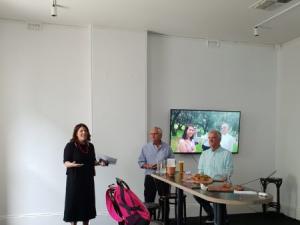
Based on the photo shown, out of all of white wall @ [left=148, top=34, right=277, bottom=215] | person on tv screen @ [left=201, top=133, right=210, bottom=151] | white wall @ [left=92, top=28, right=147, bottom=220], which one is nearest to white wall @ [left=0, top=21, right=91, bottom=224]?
white wall @ [left=92, top=28, right=147, bottom=220]

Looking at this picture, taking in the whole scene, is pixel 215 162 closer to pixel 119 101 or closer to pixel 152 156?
pixel 152 156

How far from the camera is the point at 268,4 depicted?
14.2 feet

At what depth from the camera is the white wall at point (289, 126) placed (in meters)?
5.86

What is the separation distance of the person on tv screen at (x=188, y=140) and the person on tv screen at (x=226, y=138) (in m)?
0.55

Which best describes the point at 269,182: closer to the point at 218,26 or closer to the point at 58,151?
the point at 218,26

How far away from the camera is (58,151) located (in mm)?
5203

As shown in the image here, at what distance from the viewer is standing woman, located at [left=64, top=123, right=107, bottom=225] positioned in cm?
417

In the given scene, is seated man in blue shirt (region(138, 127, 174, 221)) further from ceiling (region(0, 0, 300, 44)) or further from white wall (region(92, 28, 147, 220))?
ceiling (region(0, 0, 300, 44))

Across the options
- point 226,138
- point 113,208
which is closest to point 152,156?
point 226,138

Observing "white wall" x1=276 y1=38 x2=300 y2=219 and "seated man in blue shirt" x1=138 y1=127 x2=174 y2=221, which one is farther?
"white wall" x1=276 y1=38 x2=300 y2=219

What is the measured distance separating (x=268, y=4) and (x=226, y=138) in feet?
7.87

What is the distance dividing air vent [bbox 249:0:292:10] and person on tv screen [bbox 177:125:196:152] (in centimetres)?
216

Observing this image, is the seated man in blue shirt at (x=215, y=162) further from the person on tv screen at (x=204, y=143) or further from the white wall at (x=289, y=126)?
the white wall at (x=289, y=126)

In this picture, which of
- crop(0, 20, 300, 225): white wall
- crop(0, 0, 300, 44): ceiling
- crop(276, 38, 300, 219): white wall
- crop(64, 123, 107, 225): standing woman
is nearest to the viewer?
crop(64, 123, 107, 225): standing woman
